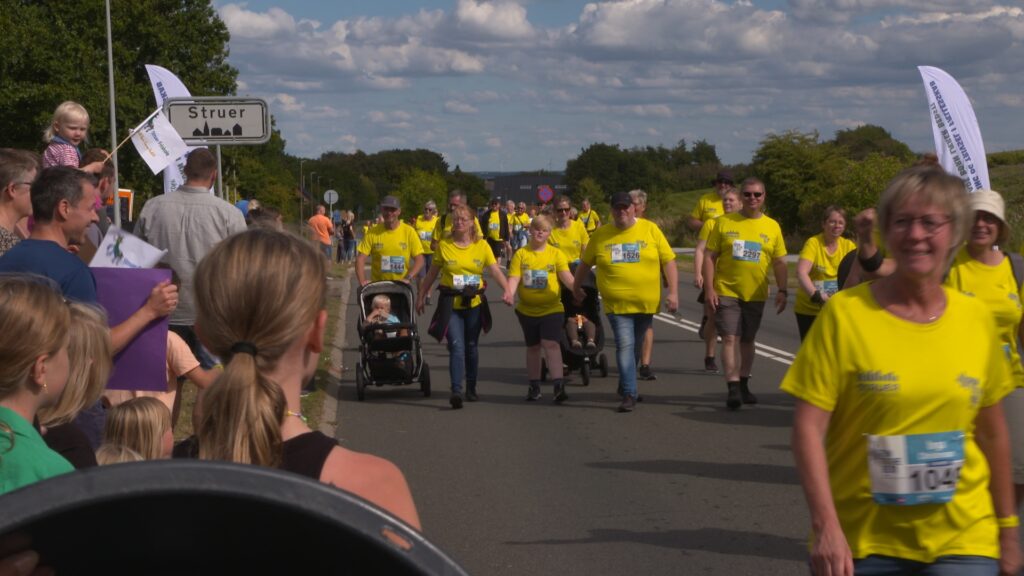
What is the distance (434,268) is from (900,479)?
9.15 metres

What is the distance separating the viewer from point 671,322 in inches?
808

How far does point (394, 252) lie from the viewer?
14031 mm

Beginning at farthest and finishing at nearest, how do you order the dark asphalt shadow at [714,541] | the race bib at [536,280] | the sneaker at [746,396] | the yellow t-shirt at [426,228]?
the yellow t-shirt at [426,228]
the race bib at [536,280]
the sneaker at [746,396]
the dark asphalt shadow at [714,541]

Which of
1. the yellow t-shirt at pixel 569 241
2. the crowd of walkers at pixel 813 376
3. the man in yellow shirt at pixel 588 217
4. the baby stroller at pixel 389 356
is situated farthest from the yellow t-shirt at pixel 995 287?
the man in yellow shirt at pixel 588 217

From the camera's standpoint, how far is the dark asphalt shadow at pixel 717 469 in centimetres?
872

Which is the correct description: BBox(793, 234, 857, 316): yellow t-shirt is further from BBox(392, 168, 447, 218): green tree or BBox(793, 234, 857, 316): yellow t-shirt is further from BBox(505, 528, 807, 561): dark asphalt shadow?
BBox(392, 168, 447, 218): green tree

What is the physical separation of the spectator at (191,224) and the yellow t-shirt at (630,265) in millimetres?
4420

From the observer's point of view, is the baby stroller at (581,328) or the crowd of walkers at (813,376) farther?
the baby stroller at (581,328)

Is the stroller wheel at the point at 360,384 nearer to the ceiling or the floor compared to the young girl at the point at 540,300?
nearer to the floor

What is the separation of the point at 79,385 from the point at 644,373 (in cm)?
1046

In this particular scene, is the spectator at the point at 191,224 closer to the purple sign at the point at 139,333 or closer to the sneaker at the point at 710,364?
the purple sign at the point at 139,333

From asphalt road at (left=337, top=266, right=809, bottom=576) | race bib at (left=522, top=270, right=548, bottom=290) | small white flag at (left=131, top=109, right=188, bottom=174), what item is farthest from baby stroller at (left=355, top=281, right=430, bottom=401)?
small white flag at (left=131, top=109, right=188, bottom=174)

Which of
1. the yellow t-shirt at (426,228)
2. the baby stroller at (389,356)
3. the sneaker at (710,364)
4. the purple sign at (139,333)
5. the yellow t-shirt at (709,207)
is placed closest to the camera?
the purple sign at (139,333)

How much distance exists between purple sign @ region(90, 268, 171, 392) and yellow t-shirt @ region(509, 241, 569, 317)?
6.85 m
